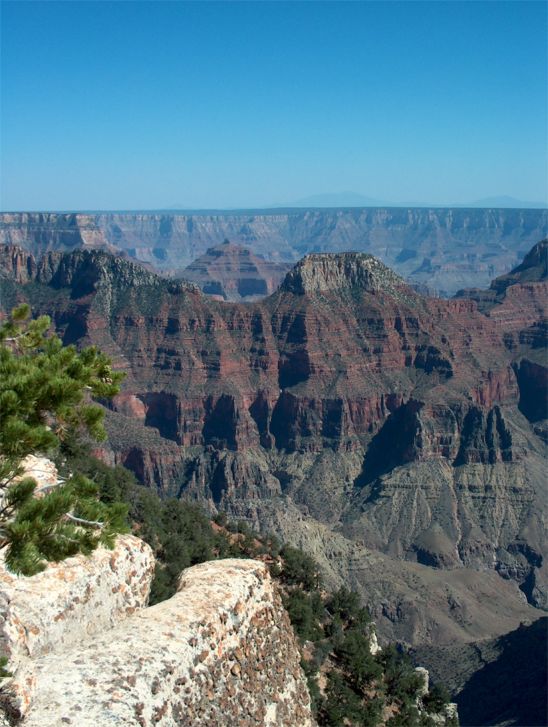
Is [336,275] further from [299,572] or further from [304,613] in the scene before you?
[304,613]

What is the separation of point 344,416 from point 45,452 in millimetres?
98280

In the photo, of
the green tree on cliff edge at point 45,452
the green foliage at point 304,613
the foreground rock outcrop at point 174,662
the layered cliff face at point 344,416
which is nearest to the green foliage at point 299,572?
the green foliage at point 304,613

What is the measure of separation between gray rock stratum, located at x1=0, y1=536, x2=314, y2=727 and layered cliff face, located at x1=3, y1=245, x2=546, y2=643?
55.7 m

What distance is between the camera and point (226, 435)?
11156 cm

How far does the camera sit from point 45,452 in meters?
16.0

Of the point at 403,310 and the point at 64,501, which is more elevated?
the point at 64,501

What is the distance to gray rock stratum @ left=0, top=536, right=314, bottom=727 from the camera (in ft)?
50.6

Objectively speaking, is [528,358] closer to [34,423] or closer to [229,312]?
[229,312]

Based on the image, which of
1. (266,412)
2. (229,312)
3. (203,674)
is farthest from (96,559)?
(229,312)

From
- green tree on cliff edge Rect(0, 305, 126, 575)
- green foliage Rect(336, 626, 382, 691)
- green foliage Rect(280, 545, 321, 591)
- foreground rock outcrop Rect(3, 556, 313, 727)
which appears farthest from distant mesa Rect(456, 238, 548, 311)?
green tree on cliff edge Rect(0, 305, 126, 575)

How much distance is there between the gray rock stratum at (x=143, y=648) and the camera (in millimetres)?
15438

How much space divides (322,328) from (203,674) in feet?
341

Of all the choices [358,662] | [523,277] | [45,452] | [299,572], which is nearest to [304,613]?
[358,662]

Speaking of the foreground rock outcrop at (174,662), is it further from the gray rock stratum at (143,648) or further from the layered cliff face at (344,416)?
the layered cliff face at (344,416)
